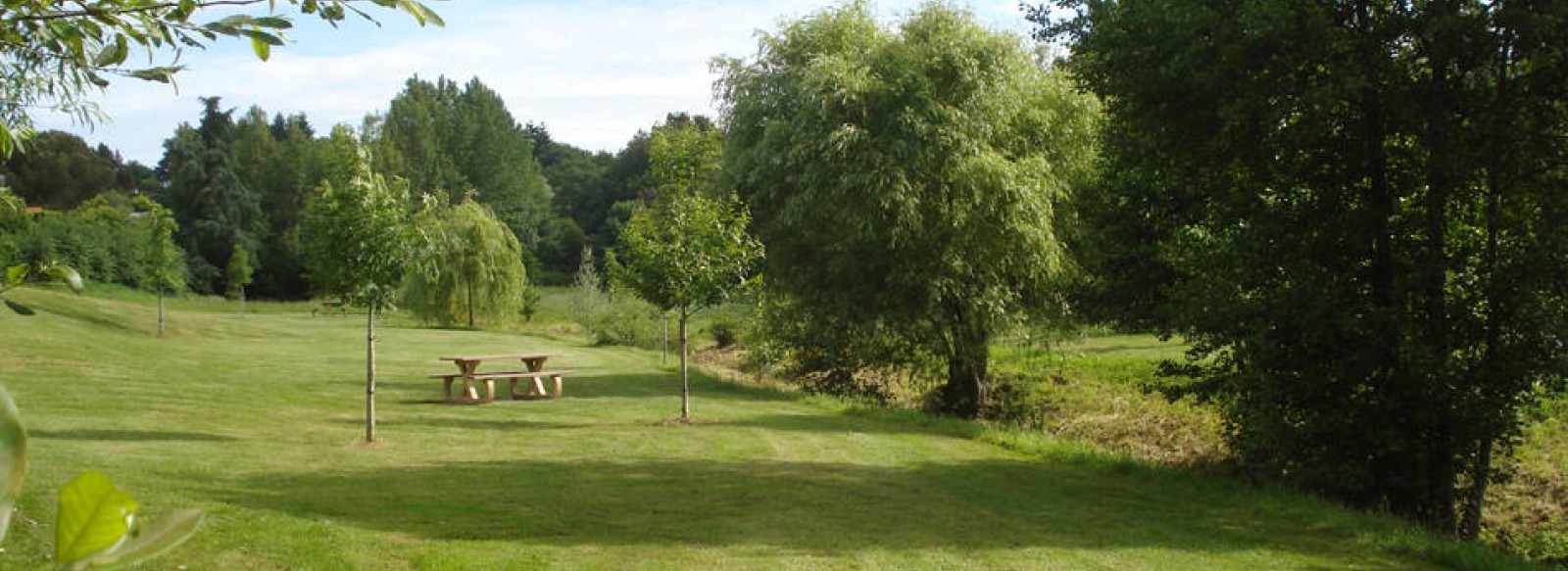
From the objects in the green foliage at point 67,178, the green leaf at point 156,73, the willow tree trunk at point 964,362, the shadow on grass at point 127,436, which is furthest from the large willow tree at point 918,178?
the green foliage at point 67,178

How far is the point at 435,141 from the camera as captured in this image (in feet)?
233

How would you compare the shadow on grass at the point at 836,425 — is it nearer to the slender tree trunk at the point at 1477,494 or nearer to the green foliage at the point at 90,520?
the slender tree trunk at the point at 1477,494

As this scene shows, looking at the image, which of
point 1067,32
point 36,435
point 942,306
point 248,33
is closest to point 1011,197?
point 942,306

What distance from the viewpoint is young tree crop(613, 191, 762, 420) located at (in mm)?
17375

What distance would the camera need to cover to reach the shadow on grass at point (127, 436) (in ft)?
41.5

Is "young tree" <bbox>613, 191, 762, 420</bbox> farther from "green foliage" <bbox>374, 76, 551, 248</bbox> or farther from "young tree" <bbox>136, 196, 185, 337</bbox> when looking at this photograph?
"green foliage" <bbox>374, 76, 551, 248</bbox>

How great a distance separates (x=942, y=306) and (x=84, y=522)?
794 inches

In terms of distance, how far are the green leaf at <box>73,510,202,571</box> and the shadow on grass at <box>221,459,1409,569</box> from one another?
7962mm

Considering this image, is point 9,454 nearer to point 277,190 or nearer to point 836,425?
point 836,425

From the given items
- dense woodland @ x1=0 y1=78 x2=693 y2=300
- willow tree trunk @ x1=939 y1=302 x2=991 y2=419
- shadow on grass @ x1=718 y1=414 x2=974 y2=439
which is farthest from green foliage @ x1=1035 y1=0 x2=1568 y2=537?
dense woodland @ x1=0 y1=78 x2=693 y2=300

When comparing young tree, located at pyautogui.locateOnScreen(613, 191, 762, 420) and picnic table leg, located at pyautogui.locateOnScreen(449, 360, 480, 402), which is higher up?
young tree, located at pyautogui.locateOnScreen(613, 191, 762, 420)

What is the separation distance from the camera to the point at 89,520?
0.70m

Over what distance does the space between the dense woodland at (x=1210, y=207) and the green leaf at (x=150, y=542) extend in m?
5.36

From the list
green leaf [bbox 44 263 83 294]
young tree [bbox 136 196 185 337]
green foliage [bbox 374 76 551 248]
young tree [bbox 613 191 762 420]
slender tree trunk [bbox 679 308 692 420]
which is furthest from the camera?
green foliage [bbox 374 76 551 248]
